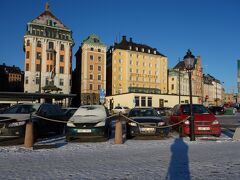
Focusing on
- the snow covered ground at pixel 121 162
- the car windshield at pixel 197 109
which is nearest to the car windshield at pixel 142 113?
the car windshield at pixel 197 109

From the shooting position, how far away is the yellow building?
8744 cm

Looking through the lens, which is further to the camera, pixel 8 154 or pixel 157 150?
pixel 157 150

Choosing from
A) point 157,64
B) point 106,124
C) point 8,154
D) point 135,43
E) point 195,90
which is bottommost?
point 8,154

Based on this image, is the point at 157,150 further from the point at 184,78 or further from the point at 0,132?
the point at 184,78

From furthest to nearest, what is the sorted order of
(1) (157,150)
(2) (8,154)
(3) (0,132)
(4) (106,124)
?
(4) (106,124) → (3) (0,132) → (1) (157,150) → (2) (8,154)

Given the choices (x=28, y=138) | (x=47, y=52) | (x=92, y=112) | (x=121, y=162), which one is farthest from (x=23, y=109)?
(x=47, y=52)

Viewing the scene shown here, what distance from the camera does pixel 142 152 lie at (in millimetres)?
9438

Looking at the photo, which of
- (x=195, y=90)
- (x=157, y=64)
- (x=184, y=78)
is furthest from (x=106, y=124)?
(x=195, y=90)

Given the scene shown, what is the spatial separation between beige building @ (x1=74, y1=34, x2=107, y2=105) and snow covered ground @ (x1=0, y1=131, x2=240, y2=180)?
6686 centimetres

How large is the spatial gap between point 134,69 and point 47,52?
30209 mm

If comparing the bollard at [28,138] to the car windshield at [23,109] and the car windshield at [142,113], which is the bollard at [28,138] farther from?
the car windshield at [142,113]

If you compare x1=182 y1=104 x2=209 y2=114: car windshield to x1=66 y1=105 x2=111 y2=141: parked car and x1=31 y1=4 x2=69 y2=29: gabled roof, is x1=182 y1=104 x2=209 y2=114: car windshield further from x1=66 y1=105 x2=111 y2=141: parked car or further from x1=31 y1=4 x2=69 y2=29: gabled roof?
x1=31 y1=4 x2=69 y2=29: gabled roof

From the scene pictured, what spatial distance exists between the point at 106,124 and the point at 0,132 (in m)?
4.26

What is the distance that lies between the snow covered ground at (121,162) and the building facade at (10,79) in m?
109
